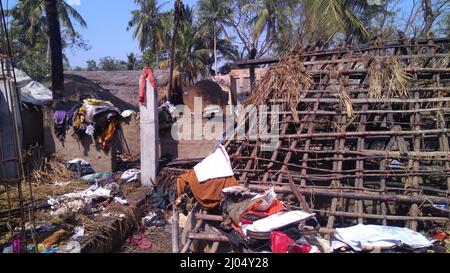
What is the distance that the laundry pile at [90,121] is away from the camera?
7539 mm

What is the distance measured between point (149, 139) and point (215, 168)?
245cm

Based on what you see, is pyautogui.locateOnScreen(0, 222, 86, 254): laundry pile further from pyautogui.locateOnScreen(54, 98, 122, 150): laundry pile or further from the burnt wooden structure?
pyautogui.locateOnScreen(54, 98, 122, 150): laundry pile

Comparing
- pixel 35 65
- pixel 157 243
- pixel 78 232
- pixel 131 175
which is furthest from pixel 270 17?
pixel 78 232

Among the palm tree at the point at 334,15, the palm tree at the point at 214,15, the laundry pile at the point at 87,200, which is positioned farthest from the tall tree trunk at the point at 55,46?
the palm tree at the point at 214,15

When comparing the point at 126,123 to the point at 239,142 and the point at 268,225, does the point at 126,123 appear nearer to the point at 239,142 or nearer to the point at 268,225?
the point at 239,142

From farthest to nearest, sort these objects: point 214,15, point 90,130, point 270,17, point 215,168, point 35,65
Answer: point 214,15
point 270,17
point 35,65
point 90,130
point 215,168

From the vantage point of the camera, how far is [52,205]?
532 cm

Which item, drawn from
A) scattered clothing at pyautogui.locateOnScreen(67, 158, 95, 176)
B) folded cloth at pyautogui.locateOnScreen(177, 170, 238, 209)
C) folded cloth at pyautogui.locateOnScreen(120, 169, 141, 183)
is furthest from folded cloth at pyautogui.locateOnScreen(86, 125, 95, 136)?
folded cloth at pyautogui.locateOnScreen(177, 170, 238, 209)

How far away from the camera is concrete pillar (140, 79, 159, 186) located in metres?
7.09

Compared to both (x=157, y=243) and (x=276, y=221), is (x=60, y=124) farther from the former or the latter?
→ (x=276, y=221)

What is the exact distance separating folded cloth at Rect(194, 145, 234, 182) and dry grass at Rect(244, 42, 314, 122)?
1405 mm

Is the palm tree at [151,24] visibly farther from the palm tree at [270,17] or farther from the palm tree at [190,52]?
the palm tree at [270,17]

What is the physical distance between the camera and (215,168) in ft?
17.0
